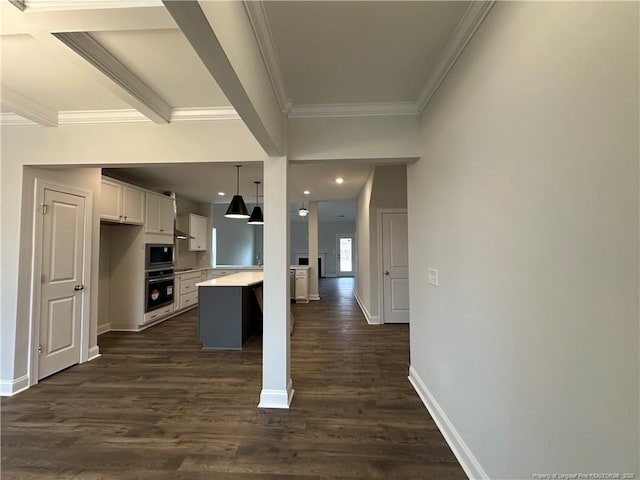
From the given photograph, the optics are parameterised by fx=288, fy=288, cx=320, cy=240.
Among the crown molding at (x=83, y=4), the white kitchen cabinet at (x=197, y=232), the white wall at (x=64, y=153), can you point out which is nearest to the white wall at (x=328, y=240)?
the white kitchen cabinet at (x=197, y=232)

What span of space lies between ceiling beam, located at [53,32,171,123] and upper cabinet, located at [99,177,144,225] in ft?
6.89

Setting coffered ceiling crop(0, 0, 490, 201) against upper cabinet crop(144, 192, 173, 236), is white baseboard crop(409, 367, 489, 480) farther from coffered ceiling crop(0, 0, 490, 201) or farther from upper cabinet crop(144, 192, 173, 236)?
upper cabinet crop(144, 192, 173, 236)

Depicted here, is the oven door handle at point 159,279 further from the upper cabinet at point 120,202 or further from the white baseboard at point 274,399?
the white baseboard at point 274,399

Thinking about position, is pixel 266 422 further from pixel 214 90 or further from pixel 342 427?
pixel 214 90

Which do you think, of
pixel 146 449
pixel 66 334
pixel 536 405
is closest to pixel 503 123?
pixel 536 405

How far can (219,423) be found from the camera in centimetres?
217

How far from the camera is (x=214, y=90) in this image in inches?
89.0

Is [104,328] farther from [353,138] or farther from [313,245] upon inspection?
[353,138]

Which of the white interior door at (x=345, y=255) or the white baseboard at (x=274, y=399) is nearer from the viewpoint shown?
the white baseboard at (x=274, y=399)

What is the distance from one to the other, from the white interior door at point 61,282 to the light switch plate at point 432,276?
3682mm

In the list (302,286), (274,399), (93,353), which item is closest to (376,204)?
(302,286)

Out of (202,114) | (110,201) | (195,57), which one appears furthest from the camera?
(110,201)

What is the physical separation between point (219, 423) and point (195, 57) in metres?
2.60

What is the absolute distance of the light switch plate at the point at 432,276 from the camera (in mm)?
2217
